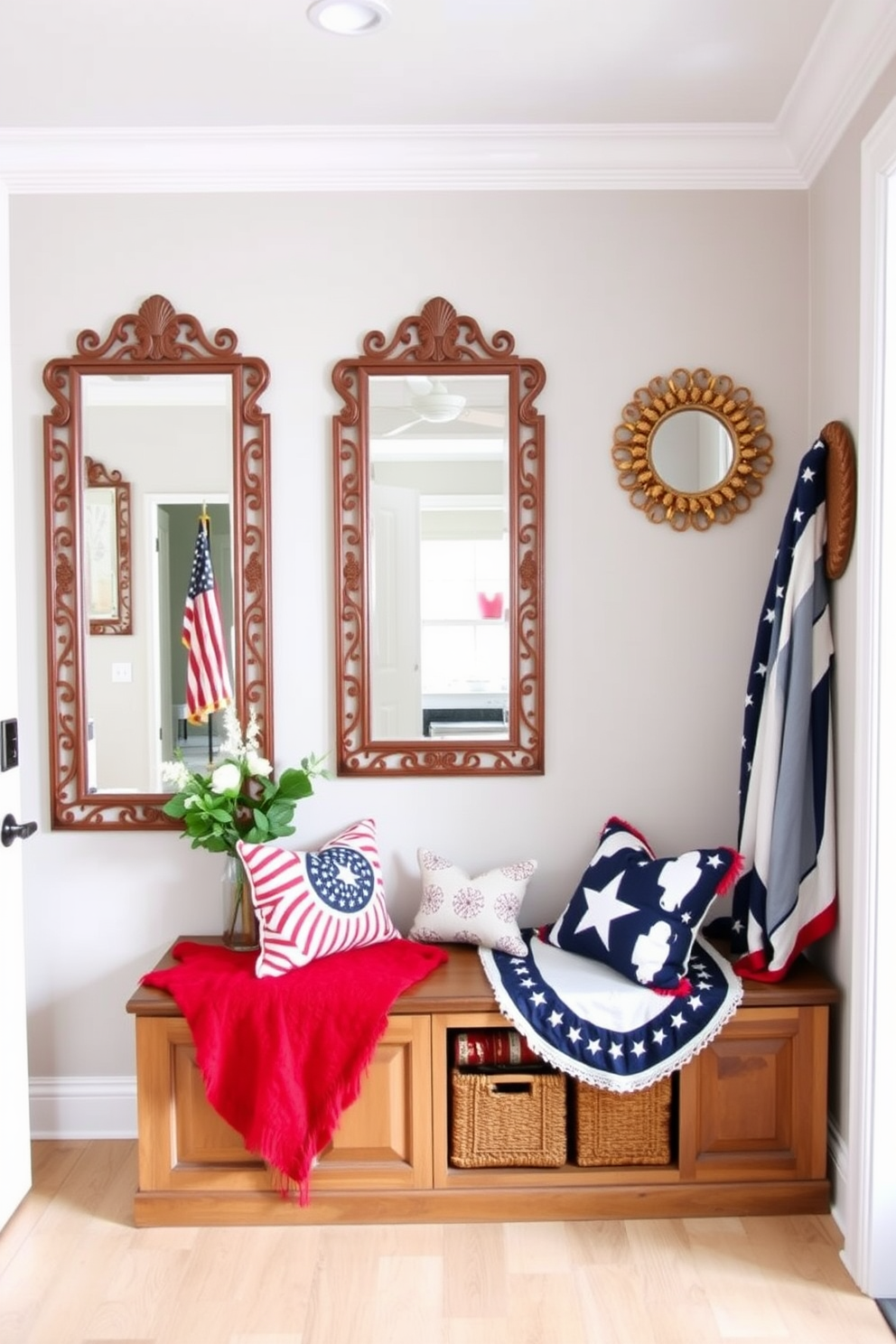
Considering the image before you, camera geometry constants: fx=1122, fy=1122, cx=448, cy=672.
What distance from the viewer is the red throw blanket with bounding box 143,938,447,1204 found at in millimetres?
2494

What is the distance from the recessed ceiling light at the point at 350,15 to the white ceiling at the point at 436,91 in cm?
3

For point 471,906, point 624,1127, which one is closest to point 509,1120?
point 624,1127

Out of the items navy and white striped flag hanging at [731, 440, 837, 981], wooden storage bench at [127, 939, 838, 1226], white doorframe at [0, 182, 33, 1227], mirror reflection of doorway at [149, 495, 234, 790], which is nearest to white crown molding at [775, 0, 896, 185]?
navy and white striped flag hanging at [731, 440, 837, 981]

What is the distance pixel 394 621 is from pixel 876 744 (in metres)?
1.25

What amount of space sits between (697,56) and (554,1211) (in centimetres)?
263

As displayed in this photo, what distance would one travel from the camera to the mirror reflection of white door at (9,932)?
2.56 meters

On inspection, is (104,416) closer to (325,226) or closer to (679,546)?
(325,226)

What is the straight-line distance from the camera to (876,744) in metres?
2.33

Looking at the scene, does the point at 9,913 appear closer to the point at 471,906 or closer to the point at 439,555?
the point at 471,906

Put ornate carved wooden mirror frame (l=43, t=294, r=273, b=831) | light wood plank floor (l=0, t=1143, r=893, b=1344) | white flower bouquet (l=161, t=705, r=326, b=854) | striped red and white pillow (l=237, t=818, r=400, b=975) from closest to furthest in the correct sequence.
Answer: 1. light wood plank floor (l=0, t=1143, r=893, b=1344)
2. striped red and white pillow (l=237, t=818, r=400, b=975)
3. white flower bouquet (l=161, t=705, r=326, b=854)
4. ornate carved wooden mirror frame (l=43, t=294, r=273, b=831)

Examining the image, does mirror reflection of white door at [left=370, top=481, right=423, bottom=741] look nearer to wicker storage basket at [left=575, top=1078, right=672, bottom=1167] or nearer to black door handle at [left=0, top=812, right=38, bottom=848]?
black door handle at [left=0, top=812, right=38, bottom=848]

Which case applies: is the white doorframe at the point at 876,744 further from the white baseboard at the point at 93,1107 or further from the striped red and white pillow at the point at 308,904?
the white baseboard at the point at 93,1107

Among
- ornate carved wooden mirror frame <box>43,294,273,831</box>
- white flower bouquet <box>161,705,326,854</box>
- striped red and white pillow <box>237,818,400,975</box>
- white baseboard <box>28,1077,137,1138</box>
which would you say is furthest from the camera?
white baseboard <box>28,1077,137,1138</box>

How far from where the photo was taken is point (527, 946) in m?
2.81
